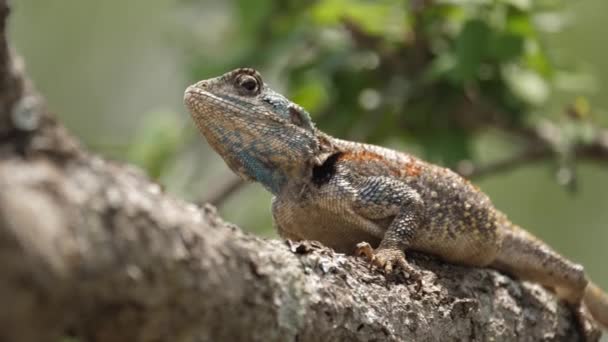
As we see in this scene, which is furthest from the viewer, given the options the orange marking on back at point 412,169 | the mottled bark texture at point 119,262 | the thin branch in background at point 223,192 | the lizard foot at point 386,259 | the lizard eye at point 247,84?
the thin branch in background at point 223,192

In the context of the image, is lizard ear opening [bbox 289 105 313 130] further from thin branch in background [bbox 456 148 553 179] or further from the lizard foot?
thin branch in background [bbox 456 148 553 179]

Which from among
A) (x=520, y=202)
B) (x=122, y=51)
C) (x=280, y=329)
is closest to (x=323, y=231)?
(x=280, y=329)

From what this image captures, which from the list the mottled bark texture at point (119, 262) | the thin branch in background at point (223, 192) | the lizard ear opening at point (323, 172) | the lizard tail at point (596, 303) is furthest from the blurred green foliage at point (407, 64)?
the mottled bark texture at point (119, 262)

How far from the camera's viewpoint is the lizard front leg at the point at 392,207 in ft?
16.4

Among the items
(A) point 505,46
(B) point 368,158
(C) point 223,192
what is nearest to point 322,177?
(B) point 368,158

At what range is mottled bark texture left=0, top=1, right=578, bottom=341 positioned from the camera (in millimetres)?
2465

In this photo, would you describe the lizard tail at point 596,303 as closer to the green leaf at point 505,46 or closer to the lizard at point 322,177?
the lizard at point 322,177

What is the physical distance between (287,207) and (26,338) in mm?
2891

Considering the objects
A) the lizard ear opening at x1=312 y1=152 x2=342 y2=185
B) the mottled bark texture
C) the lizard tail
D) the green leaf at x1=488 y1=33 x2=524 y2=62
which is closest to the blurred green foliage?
the green leaf at x1=488 y1=33 x2=524 y2=62

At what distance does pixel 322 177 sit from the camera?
5277 millimetres

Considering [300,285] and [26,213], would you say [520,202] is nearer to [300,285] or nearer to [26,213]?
[300,285]

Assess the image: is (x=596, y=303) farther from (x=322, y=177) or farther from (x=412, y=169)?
(x=322, y=177)

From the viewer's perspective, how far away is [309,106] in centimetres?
783

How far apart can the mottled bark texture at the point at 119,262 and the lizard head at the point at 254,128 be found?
4.48 feet
